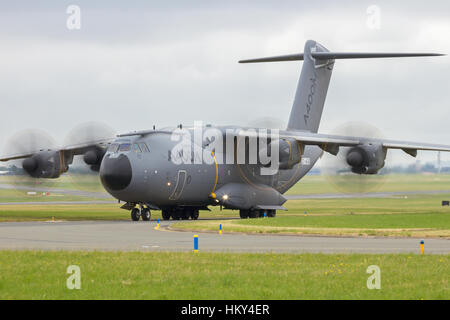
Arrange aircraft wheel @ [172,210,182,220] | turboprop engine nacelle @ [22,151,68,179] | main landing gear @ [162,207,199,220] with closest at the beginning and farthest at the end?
turboprop engine nacelle @ [22,151,68,179]
main landing gear @ [162,207,199,220]
aircraft wheel @ [172,210,182,220]

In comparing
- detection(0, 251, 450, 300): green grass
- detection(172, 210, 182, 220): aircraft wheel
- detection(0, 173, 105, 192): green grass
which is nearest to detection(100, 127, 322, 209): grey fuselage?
detection(172, 210, 182, 220): aircraft wheel

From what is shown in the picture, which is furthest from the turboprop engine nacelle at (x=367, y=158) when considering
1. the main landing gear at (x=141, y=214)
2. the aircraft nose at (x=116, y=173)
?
the aircraft nose at (x=116, y=173)

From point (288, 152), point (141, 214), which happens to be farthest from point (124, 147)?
point (288, 152)

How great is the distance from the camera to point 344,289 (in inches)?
603

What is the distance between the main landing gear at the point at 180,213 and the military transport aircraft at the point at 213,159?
0.20 ft

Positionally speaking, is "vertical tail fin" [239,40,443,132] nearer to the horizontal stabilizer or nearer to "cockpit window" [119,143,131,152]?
the horizontal stabilizer

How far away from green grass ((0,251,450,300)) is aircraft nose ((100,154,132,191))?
17.0 metres

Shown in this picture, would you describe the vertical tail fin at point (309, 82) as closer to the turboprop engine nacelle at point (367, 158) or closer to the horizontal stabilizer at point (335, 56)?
the horizontal stabilizer at point (335, 56)

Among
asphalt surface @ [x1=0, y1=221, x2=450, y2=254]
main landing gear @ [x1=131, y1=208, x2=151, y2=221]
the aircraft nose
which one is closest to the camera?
asphalt surface @ [x1=0, y1=221, x2=450, y2=254]

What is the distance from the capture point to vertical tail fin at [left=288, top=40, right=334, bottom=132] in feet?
162

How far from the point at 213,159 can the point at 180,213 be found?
415 cm

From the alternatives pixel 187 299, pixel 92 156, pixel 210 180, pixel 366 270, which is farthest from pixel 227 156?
pixel 187 299

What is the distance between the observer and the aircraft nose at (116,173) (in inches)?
1513

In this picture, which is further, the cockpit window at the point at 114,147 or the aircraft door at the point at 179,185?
the aircraft door at the point at 179,185
